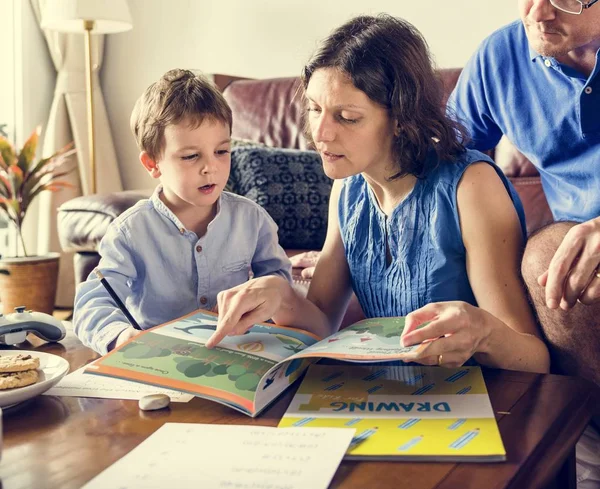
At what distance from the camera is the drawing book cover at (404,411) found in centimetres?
70

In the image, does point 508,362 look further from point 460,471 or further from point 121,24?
point 121,24

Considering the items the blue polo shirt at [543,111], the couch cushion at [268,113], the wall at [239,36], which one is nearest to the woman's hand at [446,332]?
the blue polo shirt at [543,111]

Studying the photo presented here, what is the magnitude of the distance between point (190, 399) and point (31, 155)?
7.94 feet

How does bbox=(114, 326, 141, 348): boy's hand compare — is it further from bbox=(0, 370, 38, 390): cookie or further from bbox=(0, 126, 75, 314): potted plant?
bbox=(0, 126, 75, 314): potted plant

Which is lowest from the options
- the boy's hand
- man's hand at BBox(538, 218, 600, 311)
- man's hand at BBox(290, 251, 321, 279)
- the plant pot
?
the plant pot

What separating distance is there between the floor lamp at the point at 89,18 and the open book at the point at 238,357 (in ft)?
8.43

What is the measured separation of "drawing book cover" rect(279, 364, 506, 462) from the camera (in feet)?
2.30

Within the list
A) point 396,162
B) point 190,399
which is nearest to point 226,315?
point 190,399

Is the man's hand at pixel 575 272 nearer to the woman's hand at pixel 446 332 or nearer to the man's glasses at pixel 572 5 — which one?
the woman's hand at pixel 446 332

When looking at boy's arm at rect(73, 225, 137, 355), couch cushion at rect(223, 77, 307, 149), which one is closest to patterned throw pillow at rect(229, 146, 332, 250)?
couch cushion at rect(223, 77, 307, 149)

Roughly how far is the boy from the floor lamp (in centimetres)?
201

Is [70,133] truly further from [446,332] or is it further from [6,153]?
[446,332]

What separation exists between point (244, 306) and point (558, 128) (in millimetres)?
933

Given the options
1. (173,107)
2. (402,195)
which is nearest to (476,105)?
(402,195)
